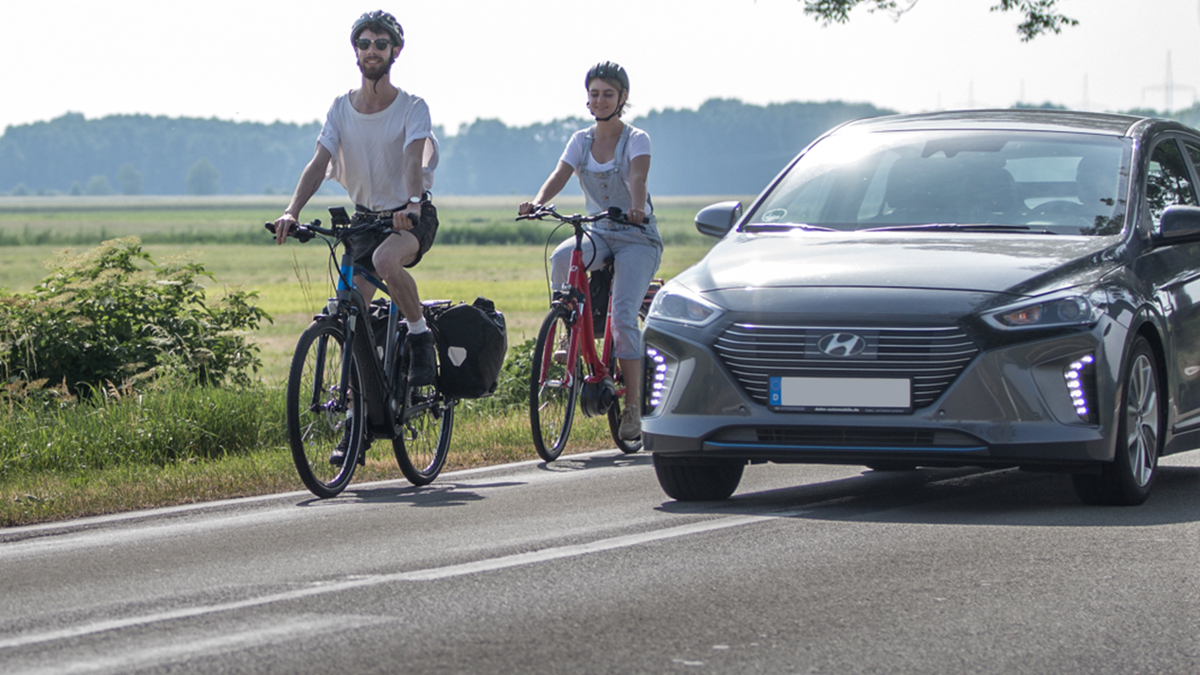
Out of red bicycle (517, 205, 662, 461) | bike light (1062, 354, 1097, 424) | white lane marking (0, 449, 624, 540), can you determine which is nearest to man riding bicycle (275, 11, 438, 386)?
white lane marking (0, 449, 624, 540)

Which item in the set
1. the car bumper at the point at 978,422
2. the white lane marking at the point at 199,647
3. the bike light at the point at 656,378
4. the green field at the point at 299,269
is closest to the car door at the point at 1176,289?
the car bumper at the point at 978,422

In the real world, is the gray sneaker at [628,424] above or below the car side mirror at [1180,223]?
below

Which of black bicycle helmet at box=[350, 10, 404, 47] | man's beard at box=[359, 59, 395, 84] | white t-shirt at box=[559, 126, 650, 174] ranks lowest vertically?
white t-shirt at box=[559, 126, 650, 174]

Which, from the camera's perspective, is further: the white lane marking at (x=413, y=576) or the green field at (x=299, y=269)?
the green field at (x=299, y=269)

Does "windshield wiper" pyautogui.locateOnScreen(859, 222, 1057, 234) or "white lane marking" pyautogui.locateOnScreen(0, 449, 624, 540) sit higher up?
"windshield wiper" pyautogui.locateOnScreen(859, 222, 1057, 234)

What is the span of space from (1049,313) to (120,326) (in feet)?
25.6

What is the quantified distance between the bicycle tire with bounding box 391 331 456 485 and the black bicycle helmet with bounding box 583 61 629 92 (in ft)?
6.37

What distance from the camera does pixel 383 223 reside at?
7.87 m

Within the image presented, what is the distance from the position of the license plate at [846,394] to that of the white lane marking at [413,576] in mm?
525

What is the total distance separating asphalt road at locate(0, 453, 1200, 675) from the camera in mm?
4500

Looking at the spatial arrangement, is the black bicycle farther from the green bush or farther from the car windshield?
the green bush

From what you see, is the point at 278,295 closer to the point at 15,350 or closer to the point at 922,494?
the point at 15,350

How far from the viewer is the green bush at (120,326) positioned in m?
12.0

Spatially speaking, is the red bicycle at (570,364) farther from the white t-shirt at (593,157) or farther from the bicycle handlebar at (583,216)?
the white t-shirt at (593,157)
